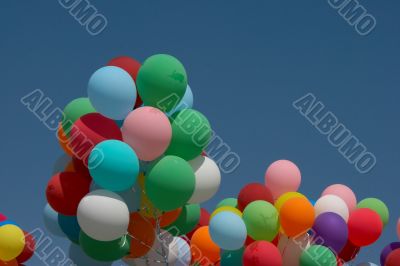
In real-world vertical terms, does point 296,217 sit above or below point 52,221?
above

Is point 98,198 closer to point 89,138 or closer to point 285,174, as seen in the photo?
point 89,138

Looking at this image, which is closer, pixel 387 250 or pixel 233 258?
pixel 233 258

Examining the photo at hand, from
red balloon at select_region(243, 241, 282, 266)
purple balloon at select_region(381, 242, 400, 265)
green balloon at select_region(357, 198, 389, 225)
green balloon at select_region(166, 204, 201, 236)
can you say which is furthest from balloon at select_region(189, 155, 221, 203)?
purple balloon at select_region(381, 242, 400, 265)

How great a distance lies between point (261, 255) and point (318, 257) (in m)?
0.94

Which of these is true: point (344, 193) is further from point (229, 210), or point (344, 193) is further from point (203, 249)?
point (203, 249)

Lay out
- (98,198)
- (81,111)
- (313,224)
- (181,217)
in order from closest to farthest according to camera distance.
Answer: (98,198)
(81,111)
(181,217)
(313,224)

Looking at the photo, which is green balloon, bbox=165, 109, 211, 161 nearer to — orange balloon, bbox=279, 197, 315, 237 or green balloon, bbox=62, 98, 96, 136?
green balloon, bbox=62, 98, 96, 136

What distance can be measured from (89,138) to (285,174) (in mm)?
3447

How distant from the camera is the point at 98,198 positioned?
→ 24.3 ft

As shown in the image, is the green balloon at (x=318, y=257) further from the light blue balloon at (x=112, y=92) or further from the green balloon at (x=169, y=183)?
the light blue balloon at (x=112, y=92)

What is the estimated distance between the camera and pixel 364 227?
9.75 meters

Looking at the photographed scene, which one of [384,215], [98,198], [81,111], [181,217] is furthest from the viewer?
[384,215]

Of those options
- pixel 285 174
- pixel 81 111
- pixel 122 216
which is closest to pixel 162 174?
pixel 122 216

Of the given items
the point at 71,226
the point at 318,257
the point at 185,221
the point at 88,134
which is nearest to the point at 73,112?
the point at 88,134
